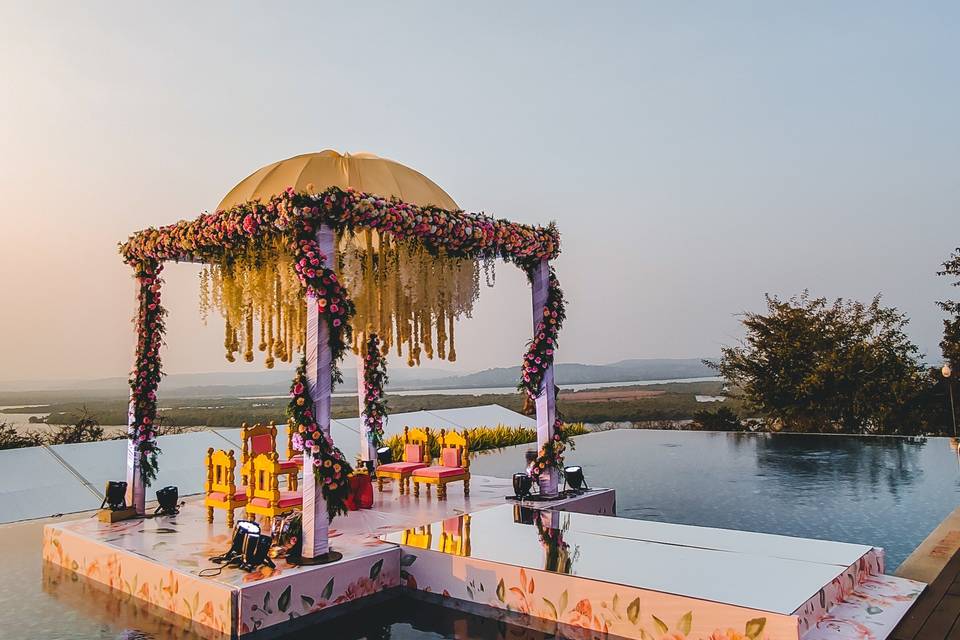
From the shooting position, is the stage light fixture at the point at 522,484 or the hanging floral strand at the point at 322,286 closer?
the hanging floral strand at the point at 322,286

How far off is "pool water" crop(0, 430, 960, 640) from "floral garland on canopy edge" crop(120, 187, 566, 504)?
1.45 metres

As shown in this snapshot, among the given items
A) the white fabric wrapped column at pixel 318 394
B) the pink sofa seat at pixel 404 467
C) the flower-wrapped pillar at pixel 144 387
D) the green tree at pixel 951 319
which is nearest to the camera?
the white fabric wrapped column at pixel 318 394

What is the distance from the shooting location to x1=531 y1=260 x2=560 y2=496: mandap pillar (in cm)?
820

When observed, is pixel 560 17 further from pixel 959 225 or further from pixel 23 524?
pixel 959 225

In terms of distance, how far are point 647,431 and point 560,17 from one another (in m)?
14.1

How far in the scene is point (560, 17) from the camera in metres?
11.6

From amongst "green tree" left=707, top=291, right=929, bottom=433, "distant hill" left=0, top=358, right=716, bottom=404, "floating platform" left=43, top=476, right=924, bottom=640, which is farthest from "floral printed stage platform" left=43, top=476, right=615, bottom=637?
"distant hill" left=0, top=358, right=716, bottom=404

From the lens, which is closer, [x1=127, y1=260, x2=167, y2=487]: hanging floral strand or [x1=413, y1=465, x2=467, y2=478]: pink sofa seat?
[x1=127, y1=260, x2=167, y2=487]: hanging floral strand

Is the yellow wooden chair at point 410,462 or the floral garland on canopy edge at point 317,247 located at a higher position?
the floral garland on canopy edge at point 317,247

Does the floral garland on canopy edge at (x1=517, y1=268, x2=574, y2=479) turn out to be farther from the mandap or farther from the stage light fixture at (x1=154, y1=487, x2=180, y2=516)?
the stage light fixture at (x1=154, y1=487, x2=180, y2=516)

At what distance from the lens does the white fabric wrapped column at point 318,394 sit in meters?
5.64

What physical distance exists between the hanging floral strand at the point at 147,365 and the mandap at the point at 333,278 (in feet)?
0.04

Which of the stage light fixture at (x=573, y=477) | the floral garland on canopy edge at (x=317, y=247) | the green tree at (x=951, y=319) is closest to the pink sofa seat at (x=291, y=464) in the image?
the floral garland on canopy edge at (x=317, y=247)

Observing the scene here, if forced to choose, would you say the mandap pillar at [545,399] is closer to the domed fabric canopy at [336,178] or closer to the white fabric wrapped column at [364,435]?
the domed fabric canopy at [336,178]
